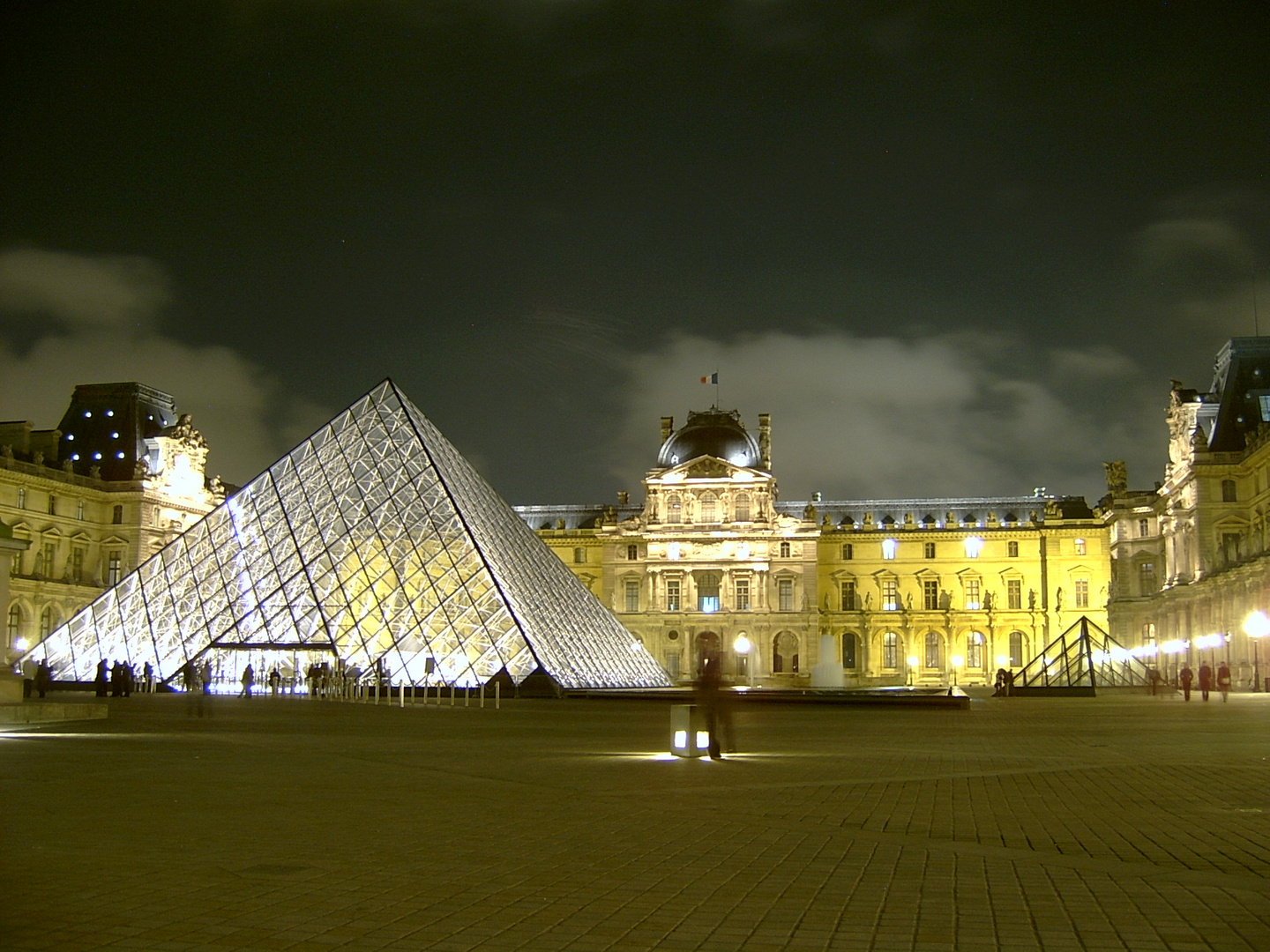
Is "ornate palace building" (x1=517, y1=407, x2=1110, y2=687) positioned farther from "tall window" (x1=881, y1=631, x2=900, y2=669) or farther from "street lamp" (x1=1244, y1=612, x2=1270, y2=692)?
"street lamp" (x1=1244, y1=612, x2=1270, y2=692)

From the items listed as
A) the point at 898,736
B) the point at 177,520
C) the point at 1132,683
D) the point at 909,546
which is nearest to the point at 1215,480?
the point at 1132,683

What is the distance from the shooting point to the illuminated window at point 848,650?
74.3 metres

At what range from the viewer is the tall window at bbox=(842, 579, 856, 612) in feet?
245

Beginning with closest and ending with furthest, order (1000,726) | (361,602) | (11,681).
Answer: (11,681) < (1000,726) < (361,602)

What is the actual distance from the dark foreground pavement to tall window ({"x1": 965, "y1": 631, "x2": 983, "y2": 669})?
6113 centimetres

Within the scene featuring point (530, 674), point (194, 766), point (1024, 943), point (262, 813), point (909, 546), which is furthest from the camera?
point (909, 546)

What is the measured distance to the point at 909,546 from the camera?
245ft

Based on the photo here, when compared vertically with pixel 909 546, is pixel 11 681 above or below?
below

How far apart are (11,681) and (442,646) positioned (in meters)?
15.1

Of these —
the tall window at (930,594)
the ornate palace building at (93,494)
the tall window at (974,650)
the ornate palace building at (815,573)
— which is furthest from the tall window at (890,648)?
the ornate palace building at (93,494)

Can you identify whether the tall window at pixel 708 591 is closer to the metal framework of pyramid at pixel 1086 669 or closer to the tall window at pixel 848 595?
the tall window at pixel 848 595

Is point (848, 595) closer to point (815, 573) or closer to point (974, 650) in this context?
point (815, 573)

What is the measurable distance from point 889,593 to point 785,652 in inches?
302

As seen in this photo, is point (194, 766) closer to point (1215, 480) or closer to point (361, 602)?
point (361, 602)
